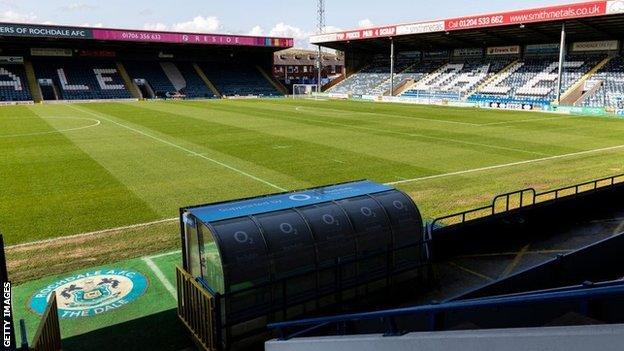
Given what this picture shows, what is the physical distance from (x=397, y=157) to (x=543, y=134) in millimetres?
14091

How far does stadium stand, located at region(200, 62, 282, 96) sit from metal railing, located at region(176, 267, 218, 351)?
3024 inches

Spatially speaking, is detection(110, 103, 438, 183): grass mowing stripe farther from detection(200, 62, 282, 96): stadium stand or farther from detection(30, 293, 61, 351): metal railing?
detection(200, 62, 282, 96): stadium stand

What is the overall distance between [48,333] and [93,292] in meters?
3.48

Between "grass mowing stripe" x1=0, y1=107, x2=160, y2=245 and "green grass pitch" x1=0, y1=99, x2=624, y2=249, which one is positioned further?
"green grass pitch" x1=0, y1=99, x2=624, y2=249

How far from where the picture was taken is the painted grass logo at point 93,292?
9164 millimetres

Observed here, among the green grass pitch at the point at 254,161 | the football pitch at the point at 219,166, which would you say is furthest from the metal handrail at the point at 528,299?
the green grass pitch at the point at 254,161

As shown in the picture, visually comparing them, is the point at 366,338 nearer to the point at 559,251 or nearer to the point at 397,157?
the point at 559,251

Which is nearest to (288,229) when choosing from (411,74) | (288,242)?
(288,242)

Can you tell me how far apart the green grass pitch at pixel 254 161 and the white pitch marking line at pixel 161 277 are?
334cm

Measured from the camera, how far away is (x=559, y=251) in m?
11.2

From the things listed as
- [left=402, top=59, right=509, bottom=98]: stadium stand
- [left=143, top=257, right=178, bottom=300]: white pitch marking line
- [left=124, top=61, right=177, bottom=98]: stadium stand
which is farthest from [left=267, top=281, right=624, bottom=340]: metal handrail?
[left=124, top=61, right=177, bottom=98]: stadium stand

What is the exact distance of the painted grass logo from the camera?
30.1ft

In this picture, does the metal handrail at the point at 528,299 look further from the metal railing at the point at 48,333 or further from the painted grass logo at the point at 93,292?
the painted grass logo at the point at 93,292

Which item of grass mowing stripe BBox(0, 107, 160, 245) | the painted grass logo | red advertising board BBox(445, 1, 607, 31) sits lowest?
the painted grass logo
